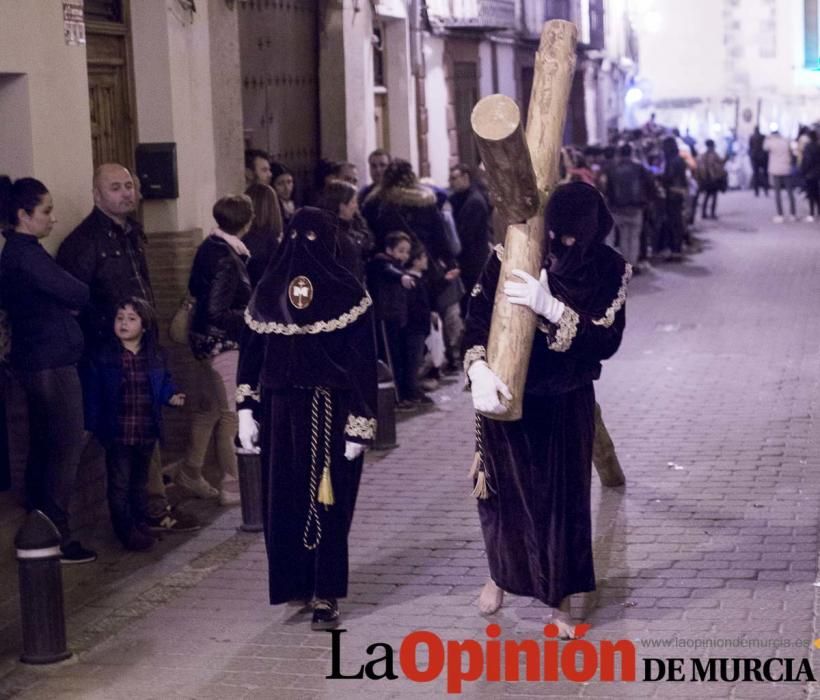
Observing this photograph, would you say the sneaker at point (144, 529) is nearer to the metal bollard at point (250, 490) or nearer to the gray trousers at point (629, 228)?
the metal bollard at point (250, 490)

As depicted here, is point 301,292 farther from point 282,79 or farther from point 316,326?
point 282,79

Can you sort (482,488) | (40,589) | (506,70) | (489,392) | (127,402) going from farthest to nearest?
(506,70) < (127,402) < (482,488) < (40,589) < (489,392)

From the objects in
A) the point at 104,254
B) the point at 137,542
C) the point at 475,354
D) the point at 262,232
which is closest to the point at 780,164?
the point at 262,232

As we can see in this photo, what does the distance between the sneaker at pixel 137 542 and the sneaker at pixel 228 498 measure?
3.14ft

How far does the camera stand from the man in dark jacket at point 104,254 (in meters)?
8.60

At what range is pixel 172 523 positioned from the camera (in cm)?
895

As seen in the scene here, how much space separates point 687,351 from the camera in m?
14.6

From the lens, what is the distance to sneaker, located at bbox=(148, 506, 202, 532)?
29.3ft

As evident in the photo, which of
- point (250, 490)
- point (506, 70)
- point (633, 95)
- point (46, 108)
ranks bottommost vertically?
point (250, 490)

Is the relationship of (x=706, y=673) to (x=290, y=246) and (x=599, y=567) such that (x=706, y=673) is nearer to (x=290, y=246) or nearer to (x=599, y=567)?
(x=599, y=567)

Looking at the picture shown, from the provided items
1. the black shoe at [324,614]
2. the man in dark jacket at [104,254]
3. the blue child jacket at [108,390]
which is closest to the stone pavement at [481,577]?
the black shoe at [324,614]

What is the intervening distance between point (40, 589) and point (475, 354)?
2.03 meters

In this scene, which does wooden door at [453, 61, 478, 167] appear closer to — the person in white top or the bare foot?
the person in white top

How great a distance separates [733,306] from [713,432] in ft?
22.3
